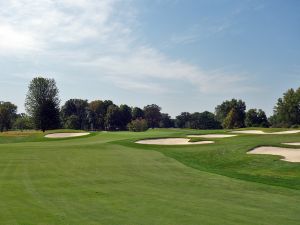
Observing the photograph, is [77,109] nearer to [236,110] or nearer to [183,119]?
[183,119]

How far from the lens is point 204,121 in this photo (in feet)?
554

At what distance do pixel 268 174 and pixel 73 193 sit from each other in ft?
34.6

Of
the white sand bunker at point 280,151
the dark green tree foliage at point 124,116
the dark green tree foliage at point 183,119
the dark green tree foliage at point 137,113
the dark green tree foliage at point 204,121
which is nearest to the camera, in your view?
the white sand bunker at point 280,151

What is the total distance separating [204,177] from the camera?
17109mm

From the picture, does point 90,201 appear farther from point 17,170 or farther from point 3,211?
point 17,170

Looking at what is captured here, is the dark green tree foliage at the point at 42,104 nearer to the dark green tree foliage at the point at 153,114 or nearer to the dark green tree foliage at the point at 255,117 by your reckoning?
the dark green tree foliage at the point at 255,117

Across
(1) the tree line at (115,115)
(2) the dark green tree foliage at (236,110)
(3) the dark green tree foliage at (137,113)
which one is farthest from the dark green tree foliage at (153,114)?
(2) the dark green tree foliage at (236,110)

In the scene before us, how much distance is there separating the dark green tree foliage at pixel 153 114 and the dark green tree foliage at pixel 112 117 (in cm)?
3081

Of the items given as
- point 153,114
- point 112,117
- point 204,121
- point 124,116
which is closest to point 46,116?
point 112,117

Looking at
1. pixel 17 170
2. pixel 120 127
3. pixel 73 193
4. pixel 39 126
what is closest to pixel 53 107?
pixel 39 126

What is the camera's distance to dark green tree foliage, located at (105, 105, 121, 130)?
155875 mm

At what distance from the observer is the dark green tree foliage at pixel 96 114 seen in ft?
539

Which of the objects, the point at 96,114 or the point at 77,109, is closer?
the point at 96,114

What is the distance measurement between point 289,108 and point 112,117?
73049 millimetres
